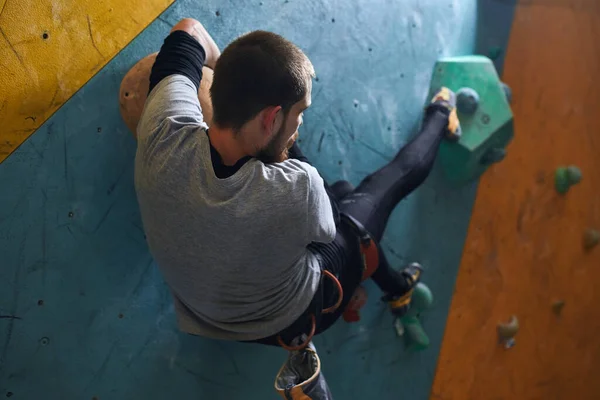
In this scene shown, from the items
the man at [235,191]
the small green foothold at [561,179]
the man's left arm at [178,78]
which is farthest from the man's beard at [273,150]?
the small green foothold at [561,179]

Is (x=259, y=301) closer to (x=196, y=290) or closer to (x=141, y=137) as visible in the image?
(x=196, y=290)

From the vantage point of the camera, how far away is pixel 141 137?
3.48 feet

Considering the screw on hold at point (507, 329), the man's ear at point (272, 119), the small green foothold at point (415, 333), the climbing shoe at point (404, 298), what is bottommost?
the screw on hold at point (507, 329)

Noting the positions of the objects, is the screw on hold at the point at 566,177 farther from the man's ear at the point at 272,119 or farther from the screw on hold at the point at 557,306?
the man's ear at the point at 272,119

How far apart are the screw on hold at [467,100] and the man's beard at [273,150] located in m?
1.02

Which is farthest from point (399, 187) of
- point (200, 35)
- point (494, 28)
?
point (494, 28)

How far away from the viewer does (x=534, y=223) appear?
2.32 metres

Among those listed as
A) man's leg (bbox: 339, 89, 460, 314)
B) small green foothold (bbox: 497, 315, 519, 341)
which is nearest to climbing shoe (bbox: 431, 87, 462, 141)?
man's leg (bbox: 339, 89, 460, 314)

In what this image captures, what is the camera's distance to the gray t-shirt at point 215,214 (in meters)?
0.99

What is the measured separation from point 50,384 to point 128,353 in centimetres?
17

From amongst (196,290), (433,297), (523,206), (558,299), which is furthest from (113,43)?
(558,299)

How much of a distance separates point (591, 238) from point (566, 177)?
327mm

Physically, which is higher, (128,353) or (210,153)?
(210,153)

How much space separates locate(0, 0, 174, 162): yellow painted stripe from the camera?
3.73 ft
